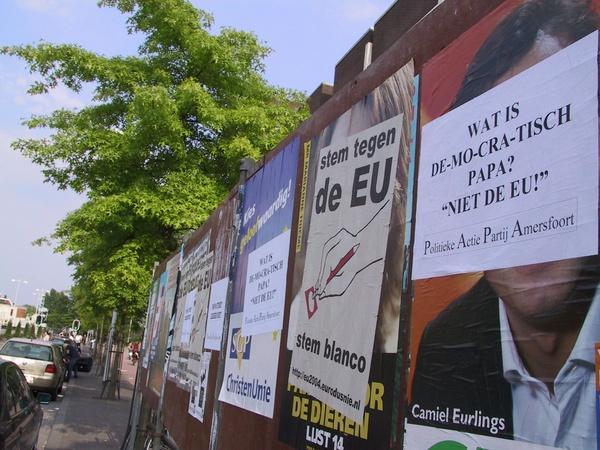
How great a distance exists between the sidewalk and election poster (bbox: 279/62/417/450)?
8.80 m

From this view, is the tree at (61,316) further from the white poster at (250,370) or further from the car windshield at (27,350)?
the white poster at (250,370)

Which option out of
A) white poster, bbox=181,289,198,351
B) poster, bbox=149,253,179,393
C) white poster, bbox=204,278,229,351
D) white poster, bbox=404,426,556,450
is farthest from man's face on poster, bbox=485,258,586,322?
poster, bbox=149,253,179,393

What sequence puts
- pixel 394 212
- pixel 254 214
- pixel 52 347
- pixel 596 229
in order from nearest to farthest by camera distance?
1. pixel 596 229
2. pixel 394 212
3. pixel 254 214
4. pixel 52 347

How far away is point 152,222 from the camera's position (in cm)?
1309

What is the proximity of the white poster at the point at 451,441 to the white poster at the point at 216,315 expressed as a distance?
9.54ft

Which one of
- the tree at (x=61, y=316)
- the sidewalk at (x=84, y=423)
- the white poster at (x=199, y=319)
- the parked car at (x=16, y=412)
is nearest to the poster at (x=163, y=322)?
the parked car at (x=16, y=412)

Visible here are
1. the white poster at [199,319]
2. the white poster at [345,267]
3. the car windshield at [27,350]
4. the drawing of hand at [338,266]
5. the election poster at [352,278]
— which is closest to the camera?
the election poster at [352,278]

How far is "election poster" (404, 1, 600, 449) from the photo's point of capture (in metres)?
1.45

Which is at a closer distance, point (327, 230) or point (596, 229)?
point (596, 229)

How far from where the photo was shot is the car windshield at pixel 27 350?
59.3 ft

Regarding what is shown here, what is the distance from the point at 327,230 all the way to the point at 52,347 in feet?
60.8

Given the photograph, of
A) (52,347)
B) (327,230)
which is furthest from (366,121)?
(52,347)

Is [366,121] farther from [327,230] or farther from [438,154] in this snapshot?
[438,154]

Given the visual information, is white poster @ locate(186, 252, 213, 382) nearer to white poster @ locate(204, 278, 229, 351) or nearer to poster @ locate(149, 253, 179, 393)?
white poster @ locate(204, 278, 229, 351)
